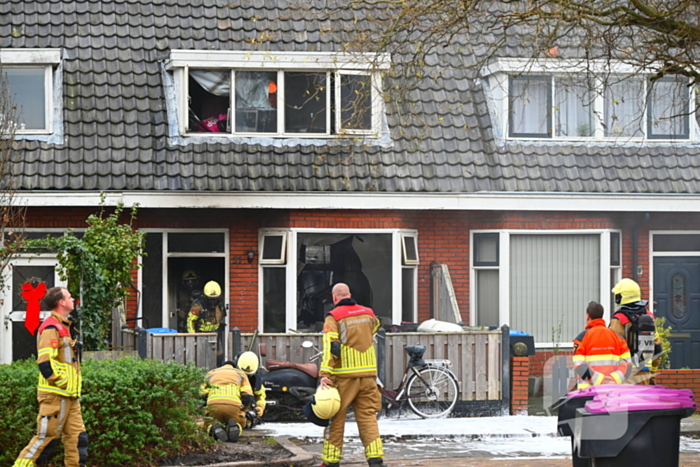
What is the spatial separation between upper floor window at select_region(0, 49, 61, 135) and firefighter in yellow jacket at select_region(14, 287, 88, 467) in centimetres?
811

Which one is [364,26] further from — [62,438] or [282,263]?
[62,438]

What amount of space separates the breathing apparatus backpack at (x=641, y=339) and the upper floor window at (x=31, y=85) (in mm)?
10154

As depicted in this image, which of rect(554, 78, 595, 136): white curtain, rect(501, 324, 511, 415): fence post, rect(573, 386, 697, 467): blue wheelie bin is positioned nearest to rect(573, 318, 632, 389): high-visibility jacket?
rect(573, 386, 697, 467): blue wheelie bin

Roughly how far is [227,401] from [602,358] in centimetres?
418

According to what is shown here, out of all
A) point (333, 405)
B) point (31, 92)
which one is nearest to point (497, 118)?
point (31, 92)

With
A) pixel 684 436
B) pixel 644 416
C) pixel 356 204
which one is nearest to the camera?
pixel 644 416

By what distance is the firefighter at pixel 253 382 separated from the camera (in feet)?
42.0

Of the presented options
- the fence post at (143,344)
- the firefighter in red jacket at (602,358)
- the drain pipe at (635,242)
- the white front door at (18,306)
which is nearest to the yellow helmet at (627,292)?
the firefighter in red jacket at (602,358)

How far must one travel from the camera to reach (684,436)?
13.7m

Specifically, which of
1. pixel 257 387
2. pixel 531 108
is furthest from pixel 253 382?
pixel 531 108

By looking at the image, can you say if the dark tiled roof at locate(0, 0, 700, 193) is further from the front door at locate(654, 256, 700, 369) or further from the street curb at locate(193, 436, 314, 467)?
the street curb at locate(193, 436, 314, 467)

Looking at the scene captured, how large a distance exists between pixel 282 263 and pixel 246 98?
9.21 ft

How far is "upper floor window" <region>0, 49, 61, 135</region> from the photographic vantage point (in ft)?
56.3

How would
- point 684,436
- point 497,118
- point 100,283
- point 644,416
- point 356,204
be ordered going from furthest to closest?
point 497,118 < point 356,204 < point 100,283 < point 684,436 < point 644,416
